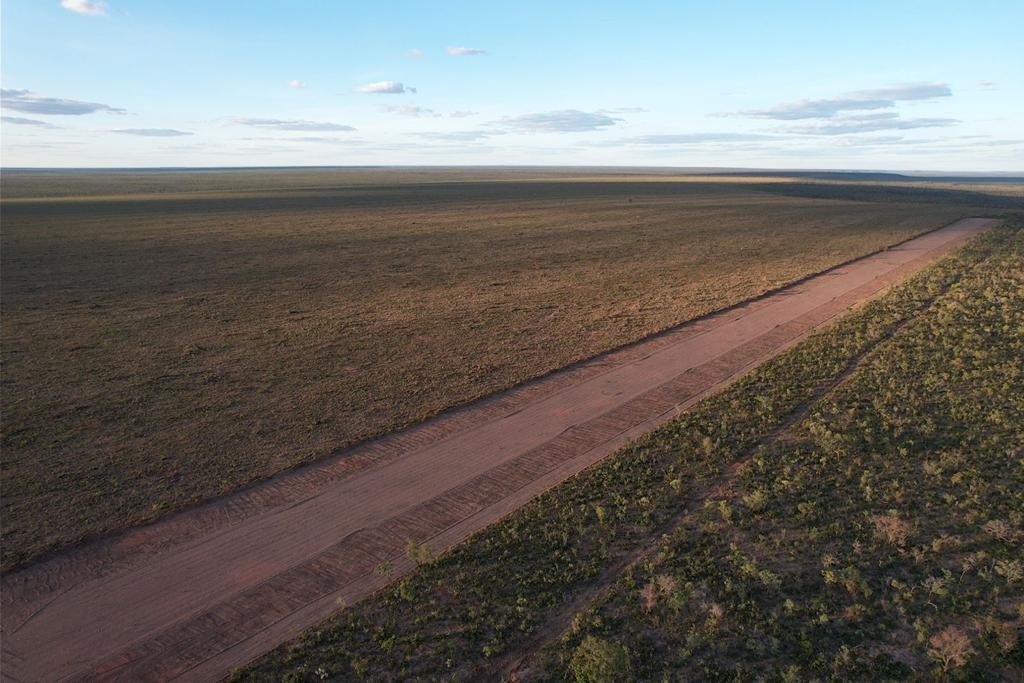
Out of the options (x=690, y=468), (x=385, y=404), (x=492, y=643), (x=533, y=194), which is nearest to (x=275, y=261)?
(x=385, y=404)

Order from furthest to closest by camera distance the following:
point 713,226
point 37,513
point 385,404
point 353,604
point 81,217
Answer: point 81,217, point 713,226, point 385,404, point 37,513, point 353,604

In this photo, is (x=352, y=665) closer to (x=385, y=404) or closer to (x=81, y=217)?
(x=385, y=404)

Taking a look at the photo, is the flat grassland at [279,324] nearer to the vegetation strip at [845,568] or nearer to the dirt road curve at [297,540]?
the dirt road curve at [297,540]

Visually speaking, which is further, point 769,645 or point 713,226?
point 713,226

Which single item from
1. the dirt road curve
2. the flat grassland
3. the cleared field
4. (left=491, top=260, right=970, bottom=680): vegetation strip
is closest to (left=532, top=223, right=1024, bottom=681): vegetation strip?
the cleared field

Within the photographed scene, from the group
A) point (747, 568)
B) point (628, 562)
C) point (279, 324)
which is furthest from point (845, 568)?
point (279, 324)

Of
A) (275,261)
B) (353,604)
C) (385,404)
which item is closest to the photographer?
(353,604)

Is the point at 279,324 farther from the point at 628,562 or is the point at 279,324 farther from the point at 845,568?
the point at 845,568

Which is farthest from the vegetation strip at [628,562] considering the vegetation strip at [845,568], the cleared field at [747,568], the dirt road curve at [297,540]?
the dirt road curve at [297,540]
